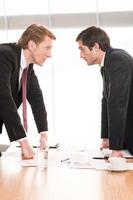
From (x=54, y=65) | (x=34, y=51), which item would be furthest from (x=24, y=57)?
(x=54, y=65)

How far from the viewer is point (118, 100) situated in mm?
2297

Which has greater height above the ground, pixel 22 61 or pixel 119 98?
pixel 22 61

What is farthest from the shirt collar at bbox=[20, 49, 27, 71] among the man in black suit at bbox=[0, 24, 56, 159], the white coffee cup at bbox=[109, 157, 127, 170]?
the white coffee cup at bbox=[109, 157, 127, 170]

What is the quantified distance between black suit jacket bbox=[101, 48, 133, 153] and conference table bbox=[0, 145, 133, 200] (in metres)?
0.34

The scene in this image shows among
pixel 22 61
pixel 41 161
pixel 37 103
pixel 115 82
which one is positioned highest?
pixel 22 61

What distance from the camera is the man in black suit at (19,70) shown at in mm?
2297

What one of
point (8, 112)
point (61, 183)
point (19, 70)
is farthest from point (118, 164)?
point (19, 70)

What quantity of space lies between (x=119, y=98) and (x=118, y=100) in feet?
0.04

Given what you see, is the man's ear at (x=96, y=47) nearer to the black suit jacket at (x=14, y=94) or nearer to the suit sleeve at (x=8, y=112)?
the black suit jacket at (x=14, y=94)

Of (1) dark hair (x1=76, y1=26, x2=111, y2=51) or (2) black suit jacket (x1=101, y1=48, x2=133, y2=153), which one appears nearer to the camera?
(2) black suit jacket (x1=101, y1=48, x2=133, y2=153)

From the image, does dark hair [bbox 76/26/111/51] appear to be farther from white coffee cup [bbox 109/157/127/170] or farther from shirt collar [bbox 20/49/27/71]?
white coffee cup [bbox 109/157/127/170]

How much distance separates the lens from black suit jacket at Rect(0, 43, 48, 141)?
2295 millimetres

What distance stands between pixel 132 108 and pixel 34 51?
2.37 ft

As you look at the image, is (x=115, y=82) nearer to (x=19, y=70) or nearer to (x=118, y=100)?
(x=118, y=100)
